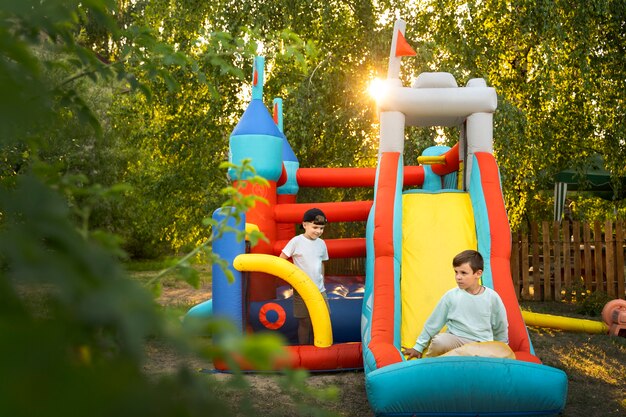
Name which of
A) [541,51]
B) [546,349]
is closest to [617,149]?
[541,51]

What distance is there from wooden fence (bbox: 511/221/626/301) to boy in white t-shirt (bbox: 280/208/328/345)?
6403 millimetres

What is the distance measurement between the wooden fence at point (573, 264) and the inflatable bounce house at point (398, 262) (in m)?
5.61

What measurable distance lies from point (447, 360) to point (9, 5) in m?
3.72

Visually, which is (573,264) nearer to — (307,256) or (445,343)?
(307,256)

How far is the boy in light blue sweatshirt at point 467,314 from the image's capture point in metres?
4.52

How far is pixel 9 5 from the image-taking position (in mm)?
653

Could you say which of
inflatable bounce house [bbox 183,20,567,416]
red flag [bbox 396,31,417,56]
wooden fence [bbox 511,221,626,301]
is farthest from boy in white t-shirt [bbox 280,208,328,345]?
wooden fence [bbox 511,221,626,301]

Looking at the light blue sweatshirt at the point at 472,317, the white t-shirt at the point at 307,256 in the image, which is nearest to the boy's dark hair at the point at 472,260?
the light blue sweatshirt at the point at 472,317

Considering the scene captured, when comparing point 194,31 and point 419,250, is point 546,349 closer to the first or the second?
point 419,250

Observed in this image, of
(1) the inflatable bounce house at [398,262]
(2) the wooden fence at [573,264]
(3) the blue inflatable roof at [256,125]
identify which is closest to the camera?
(1) the inflatable bounce house at [398,262]

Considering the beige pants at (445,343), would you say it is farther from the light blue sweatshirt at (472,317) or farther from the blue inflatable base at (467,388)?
the blue inflatable base at (467,388)

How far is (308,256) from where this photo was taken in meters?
6.36

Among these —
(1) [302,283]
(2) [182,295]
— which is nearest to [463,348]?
(1) [302,283]

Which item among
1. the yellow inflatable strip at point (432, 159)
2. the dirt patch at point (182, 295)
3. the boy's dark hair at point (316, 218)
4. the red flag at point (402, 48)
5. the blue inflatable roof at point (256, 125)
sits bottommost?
the dirt patch at point (182, 295)
